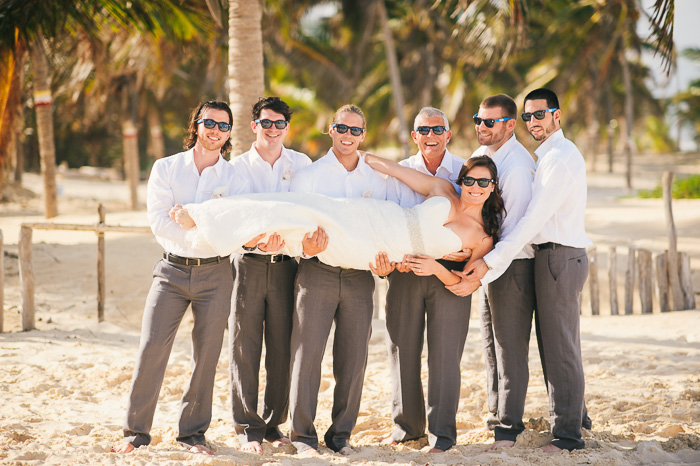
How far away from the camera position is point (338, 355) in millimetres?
4125

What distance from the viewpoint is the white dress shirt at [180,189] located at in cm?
386

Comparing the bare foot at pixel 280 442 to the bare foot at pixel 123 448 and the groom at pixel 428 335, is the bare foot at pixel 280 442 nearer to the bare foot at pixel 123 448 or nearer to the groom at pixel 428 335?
the groom at pixel 428 335

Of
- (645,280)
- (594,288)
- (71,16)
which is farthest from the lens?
(594,288)

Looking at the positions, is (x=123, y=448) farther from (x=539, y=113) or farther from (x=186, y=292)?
(x=539, y=113)

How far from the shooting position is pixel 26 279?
265 inches

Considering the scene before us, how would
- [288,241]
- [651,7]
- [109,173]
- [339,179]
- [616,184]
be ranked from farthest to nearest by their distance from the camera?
→ 1. [109,173]
2. [616,184]
3. [651,7]
4. [339,179]
5. [288,241]

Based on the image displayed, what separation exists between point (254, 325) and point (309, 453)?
89 centimetres

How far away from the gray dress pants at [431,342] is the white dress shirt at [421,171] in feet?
1.64

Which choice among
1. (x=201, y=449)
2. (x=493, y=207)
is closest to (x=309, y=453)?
(x=201, y=449)

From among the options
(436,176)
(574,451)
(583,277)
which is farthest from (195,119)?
(574,451)

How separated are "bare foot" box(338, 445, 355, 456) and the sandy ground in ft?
0.21

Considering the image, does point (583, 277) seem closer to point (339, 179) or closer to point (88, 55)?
point (339, 179)

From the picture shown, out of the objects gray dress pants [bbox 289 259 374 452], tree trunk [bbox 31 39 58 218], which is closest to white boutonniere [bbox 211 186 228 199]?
gray dress pants [bbox 289 259 374 452]

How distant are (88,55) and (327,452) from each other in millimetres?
12212
